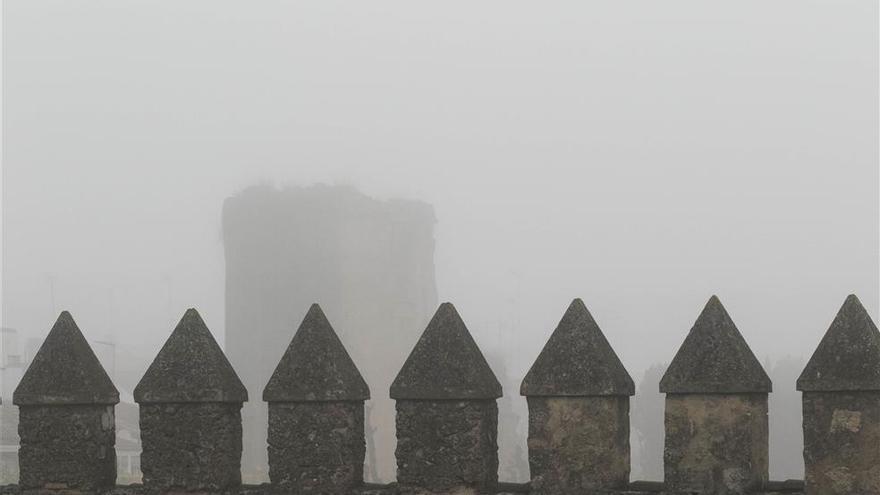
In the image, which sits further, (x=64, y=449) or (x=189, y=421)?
(x=64, y=449)

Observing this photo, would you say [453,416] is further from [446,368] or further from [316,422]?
[316,422]

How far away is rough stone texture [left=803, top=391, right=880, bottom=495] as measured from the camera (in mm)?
9070

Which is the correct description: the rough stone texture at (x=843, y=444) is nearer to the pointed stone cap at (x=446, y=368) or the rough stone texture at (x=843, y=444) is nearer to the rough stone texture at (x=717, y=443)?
the rough stone texture at (x=717, y=443)

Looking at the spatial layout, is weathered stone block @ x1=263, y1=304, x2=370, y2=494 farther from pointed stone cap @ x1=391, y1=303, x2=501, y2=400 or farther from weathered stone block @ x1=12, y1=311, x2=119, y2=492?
weathered stone block @ x1=12, y1=311, x2=119, y2=492

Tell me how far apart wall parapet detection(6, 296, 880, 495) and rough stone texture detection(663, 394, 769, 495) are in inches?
0.4

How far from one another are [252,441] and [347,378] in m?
66.5

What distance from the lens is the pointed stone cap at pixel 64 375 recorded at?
10852mm

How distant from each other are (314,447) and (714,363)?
3.48 metres

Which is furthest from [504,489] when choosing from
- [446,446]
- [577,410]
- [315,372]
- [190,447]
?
[190,447]

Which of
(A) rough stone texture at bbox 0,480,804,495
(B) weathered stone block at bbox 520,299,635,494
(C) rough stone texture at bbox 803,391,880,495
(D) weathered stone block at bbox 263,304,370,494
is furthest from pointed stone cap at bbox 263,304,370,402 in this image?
(C) rough stone texture at bbox 803,391,880,495

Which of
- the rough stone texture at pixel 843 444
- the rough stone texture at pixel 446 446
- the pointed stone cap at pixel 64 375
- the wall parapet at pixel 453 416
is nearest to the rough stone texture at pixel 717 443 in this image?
the wall parapet at pixel 453 416

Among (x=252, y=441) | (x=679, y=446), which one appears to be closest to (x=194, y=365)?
(x=679, y=446)

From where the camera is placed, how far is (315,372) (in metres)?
10.3

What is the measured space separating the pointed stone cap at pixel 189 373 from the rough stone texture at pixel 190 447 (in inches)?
4.1
